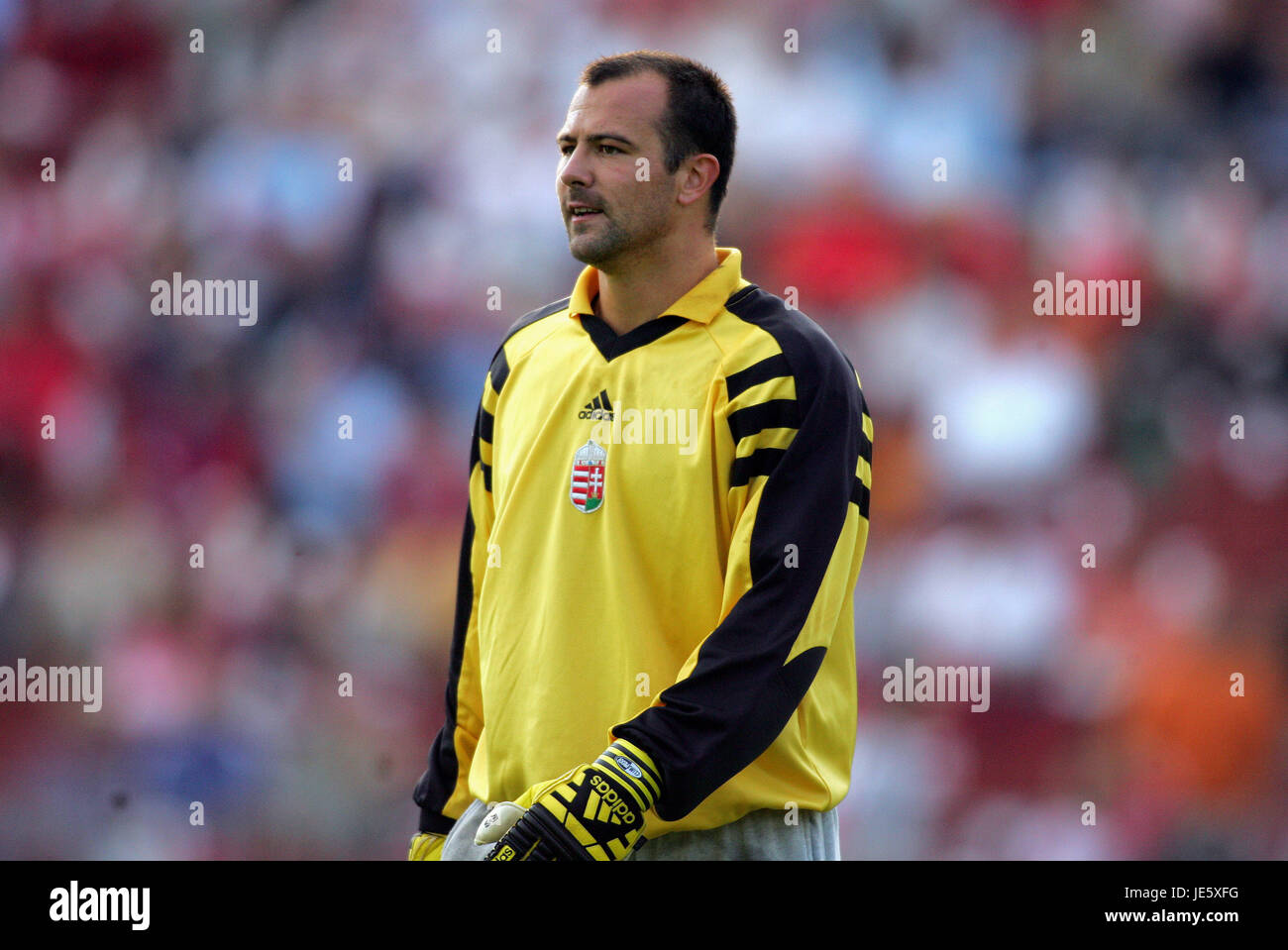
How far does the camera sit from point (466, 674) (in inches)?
73.5

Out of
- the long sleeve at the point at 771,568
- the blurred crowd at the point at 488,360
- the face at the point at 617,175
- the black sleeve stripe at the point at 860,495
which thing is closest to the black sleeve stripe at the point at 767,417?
the long sleeve at the point at 771,568

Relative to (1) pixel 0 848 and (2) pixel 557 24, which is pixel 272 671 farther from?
(2) pixel 557 24

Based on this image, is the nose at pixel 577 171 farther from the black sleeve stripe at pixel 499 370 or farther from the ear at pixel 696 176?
the black sleeve stripe at pixel 499 370

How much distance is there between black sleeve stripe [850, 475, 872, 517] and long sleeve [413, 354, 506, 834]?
1.69ft

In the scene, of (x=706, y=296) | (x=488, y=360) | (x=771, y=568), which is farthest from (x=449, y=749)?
(x=488, y=360)

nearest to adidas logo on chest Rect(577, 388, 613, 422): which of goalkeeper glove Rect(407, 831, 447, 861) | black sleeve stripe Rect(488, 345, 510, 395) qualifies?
black sleeve stripe Rect(488, 345, 510, 395)

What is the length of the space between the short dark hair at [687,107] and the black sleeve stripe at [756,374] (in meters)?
0.27

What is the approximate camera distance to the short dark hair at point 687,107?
171 cm

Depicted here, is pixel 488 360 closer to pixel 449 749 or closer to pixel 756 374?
pixel 449 749

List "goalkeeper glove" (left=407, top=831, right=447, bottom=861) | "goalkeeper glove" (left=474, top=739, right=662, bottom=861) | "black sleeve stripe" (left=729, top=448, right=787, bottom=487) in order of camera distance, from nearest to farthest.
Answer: "goalkeeper glove" (left=474, top=739, right=662, bottom=861) → "black sleeve stripe" (left=729, top=448, right=787, bottom=487) → "goalkeeper glove" (left=407, top=831, right=447, bottom=861)

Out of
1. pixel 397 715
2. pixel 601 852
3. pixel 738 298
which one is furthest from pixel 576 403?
pixel 397 715

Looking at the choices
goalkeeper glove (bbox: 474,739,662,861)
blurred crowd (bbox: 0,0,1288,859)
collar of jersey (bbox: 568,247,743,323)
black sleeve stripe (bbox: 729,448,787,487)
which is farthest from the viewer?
blurred crowd (bbox: 0,0,1288,859)

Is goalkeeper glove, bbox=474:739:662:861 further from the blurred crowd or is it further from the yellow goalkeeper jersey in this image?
the blurred crowd

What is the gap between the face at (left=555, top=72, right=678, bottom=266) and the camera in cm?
168
